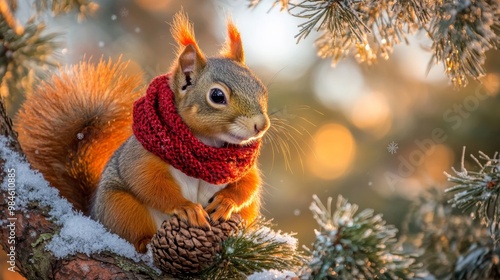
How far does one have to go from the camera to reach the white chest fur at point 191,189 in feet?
3.24

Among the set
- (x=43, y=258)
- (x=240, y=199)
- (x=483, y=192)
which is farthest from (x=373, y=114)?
(x=43, y=258)

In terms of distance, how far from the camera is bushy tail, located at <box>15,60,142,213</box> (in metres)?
1.17

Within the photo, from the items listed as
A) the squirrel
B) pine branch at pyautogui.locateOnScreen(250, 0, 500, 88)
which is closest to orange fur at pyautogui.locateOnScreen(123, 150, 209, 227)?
the squirrel

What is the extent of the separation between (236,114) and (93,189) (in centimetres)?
44

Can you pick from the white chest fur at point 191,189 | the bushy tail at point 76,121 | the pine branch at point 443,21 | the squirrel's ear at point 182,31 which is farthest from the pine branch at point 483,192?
the bushy tail at point 76,121

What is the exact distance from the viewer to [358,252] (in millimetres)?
661

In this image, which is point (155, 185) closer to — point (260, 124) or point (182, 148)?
point (182, 148)

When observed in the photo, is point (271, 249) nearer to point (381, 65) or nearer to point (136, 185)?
point (136, 185)

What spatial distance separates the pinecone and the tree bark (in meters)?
0.05

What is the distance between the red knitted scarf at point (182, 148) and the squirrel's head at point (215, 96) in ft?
0.07

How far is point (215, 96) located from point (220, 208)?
19 cm

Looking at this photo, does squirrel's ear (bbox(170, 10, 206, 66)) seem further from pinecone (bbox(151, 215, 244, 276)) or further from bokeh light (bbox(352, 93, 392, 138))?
bokeh light (bbox(352, 93, 392, 138))

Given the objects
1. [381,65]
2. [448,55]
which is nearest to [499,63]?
[381,65]

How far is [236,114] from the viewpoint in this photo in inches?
37.1
